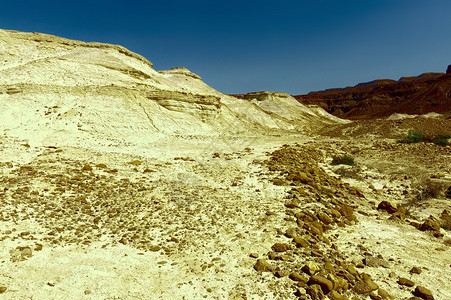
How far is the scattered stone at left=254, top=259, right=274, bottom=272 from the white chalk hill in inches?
411

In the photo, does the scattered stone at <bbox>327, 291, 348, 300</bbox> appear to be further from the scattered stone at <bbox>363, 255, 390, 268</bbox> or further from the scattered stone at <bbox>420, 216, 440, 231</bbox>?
the scattered stone at <bbox>420, 216, 440, 231</bbox>

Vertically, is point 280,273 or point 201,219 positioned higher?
point 201,219

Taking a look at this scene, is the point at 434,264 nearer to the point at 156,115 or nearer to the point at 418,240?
the point at 418,240

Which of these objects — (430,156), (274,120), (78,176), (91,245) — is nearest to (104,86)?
(78,176)

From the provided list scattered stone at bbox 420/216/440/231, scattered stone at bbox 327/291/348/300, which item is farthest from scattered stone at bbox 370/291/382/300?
scattered stone at bbox 420/216/440/231

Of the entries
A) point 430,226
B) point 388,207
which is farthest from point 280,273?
point 388,207

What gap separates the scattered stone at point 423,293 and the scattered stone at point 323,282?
127 cm

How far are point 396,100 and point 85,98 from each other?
3699 inches

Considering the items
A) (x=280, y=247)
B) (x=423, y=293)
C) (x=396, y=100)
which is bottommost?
(x=423, y=293)

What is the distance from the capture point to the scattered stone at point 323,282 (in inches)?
132

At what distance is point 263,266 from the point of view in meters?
3.88

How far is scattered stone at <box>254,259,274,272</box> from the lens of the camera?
12.6ft

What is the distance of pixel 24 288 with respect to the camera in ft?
10.6

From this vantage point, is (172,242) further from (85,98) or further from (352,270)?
(85,98)
